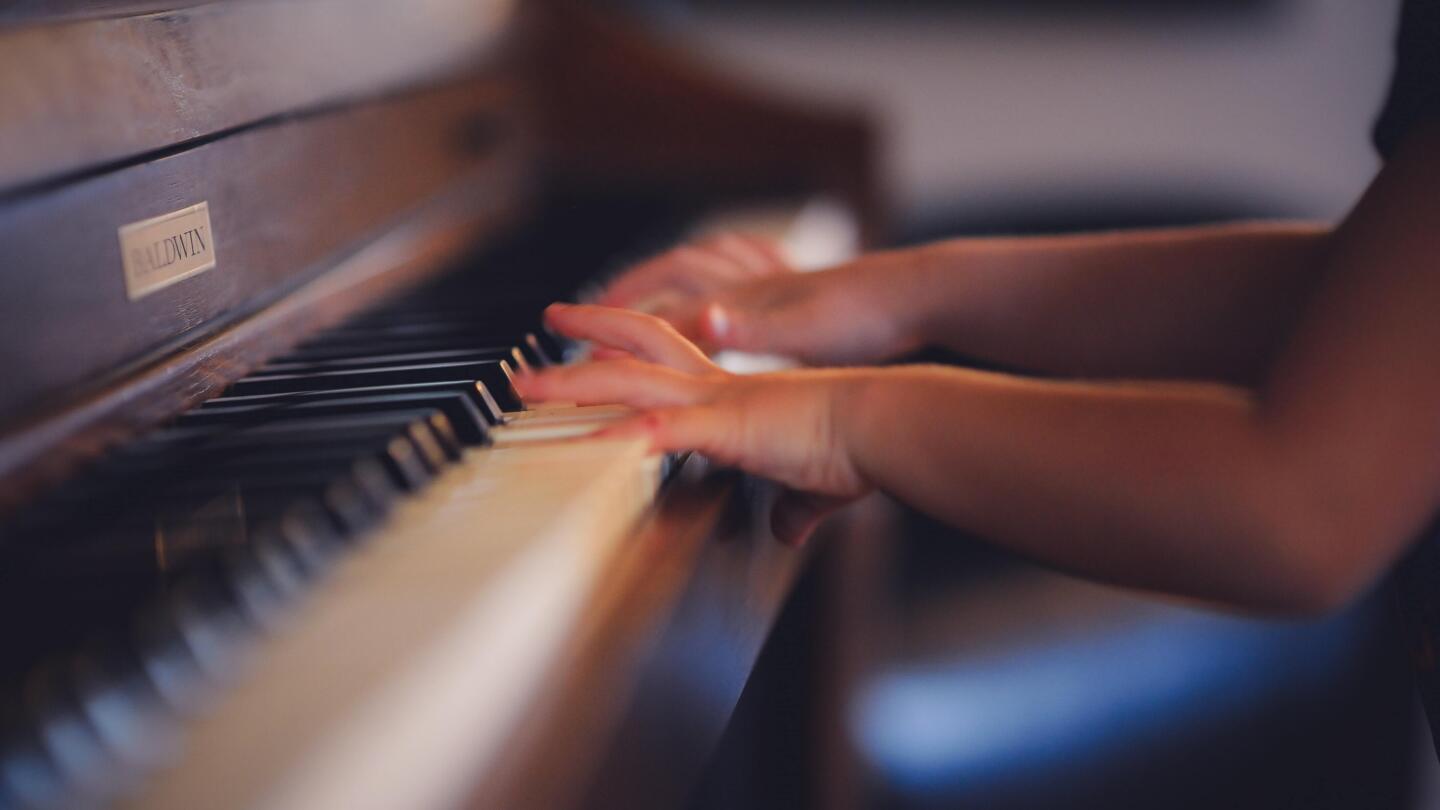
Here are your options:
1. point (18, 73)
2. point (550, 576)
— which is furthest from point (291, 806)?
point (18, 73)

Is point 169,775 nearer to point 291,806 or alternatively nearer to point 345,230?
point 291,806

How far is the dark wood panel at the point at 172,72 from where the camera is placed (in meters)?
A: 0.48

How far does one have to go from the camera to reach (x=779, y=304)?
0.79 meters

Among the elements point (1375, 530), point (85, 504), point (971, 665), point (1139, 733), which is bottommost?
point (1139, 733)

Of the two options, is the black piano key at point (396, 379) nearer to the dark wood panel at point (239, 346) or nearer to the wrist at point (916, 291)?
the dark wood panel at point (239, 346)

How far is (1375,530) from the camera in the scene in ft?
1.67

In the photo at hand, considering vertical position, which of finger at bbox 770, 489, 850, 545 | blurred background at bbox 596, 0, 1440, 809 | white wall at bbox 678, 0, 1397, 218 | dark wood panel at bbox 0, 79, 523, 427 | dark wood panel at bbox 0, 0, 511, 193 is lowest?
blurred background at bbox 596, 0, 1440, 809

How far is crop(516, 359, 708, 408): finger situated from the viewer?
0.56 m

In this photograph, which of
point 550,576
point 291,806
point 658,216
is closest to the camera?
point 291,806

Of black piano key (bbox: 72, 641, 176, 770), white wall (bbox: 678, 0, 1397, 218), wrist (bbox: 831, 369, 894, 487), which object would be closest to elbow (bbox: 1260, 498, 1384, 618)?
wrist (bbox: 831, 369, 894, 487)

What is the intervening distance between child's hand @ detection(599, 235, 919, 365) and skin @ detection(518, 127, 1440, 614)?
0.48 feet

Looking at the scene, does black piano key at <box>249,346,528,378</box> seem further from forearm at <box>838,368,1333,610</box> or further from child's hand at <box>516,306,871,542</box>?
forearm at <box>838,368,1333,610</box>

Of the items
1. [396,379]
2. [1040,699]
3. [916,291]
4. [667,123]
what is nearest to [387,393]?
[396,379]

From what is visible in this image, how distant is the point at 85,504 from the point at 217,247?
211 millimetres
